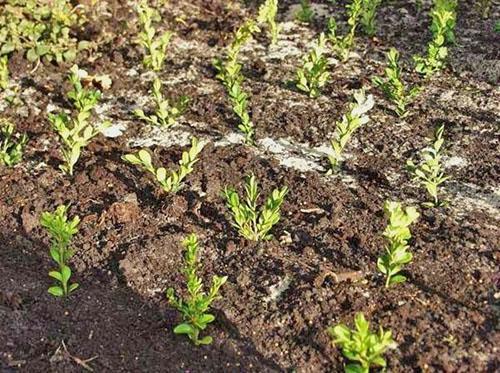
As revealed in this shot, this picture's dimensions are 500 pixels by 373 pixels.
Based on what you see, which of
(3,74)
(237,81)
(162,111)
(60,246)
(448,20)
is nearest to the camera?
(60,246)

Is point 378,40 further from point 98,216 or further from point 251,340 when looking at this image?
point 251,340

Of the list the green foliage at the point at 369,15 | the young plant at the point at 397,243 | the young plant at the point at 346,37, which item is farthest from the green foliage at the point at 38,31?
the young plant at the point at 397,243

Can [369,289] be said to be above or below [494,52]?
below

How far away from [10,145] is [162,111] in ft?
3.17

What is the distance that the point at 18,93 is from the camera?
5.30m

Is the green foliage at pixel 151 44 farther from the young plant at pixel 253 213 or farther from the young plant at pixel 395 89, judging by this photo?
the young plant at pixel 253 213

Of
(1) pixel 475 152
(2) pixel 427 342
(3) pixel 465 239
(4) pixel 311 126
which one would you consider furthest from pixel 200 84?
(2) pixel 427 342

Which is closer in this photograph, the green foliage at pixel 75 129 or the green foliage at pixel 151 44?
the green foliage at pixel 75 129

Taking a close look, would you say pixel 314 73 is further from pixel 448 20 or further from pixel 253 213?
pixel 253 213

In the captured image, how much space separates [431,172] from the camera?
168 inches

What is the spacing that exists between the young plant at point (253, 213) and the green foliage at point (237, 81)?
761mm

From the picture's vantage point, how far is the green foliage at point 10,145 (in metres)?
4.50

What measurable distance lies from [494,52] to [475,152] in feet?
4.54

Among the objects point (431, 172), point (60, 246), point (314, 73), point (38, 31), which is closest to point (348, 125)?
point (431, 172)
